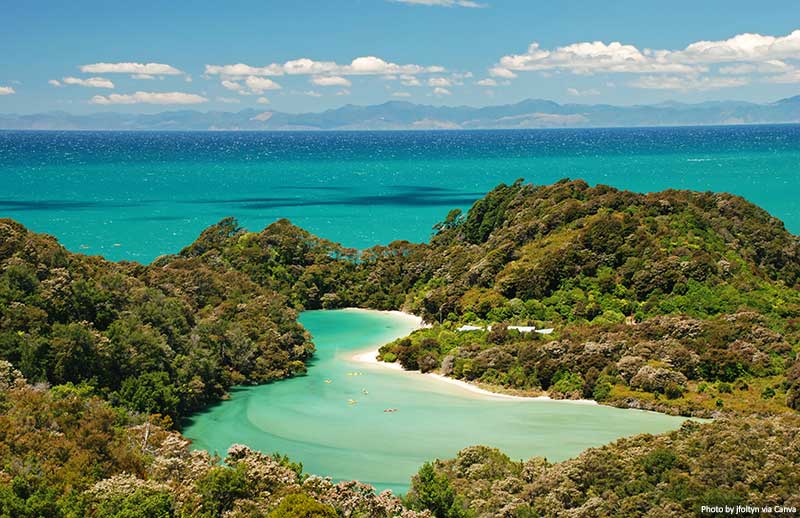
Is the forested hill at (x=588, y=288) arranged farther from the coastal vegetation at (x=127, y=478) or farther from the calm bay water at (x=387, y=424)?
the coastal vegetation at (x=127, y=478)

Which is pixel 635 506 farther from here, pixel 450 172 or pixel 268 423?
pixel 450 172

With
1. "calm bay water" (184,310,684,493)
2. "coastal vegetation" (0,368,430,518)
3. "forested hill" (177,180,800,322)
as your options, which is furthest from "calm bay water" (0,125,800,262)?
"coastal vegetation" (0,368,430,518)

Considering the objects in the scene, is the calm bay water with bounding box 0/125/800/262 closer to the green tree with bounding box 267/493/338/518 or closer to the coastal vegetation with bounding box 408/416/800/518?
the coastal vegetation with bounding box 408/416/800/518

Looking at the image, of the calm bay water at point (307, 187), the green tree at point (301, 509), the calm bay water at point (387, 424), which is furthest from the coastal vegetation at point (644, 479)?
the calm bay water at point (307, 187)

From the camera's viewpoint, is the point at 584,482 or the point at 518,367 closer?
the point at 584,482

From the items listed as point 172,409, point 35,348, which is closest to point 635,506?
point 172,409

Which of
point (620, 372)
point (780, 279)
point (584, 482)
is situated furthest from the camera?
point (780, 279)

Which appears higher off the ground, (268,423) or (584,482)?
(584,482)
